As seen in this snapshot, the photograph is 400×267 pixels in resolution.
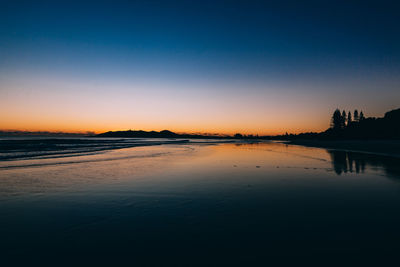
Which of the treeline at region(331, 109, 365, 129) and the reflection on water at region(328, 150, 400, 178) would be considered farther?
the treeline at region(331, 109, 365, 129)

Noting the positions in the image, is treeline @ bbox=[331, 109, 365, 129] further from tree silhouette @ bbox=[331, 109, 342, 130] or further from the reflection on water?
the reflection on water

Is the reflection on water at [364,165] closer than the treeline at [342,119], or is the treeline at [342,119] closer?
the reflection on water at [364,165]

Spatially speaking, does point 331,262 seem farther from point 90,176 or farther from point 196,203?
point 90,176

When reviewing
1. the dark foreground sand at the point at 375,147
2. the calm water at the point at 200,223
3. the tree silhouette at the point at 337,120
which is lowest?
the calm water at the point at 200,223

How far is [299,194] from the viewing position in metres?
9.22

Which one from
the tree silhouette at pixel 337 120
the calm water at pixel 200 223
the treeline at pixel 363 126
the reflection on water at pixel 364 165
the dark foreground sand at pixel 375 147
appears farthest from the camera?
the tree silhouette at pixel 337 120

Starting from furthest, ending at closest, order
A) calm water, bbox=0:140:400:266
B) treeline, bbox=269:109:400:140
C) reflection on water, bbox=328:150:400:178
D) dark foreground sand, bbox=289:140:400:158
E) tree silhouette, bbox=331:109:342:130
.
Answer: tree silhouette, bbox=331:109:342:130 → treeline, bbox=269:109:400:140 → dark foreground sand, bbox=289:140:400:158 → reflection on water, bbox=328:150:400:178 → calm water, bbox=0:140:400:266

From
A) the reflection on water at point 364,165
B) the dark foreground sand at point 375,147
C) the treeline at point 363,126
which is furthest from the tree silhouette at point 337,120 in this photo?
the reflection on water at point 364,165

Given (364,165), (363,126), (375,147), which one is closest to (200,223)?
(364,165)

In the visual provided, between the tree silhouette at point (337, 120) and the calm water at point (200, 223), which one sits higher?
the tree silhouette at point (337, 120)

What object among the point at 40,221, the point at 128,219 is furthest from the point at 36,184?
the point at 128,219

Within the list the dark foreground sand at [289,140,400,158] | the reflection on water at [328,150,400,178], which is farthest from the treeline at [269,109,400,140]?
the reflection on water at [328,150,400,178]

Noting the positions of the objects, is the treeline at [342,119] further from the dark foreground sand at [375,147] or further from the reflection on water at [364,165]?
the reflection on water at [364,165]

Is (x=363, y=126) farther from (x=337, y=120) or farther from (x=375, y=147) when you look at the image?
(x=375, y=147)
